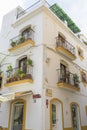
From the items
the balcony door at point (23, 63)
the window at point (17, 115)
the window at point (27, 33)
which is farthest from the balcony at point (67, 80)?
the window at point (27, 33)

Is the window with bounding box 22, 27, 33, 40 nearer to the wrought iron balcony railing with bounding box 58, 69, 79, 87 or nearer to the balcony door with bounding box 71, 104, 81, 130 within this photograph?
the wrought iron balcony railing with bounding box 58, 69, 79, 87

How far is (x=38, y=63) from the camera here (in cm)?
1103

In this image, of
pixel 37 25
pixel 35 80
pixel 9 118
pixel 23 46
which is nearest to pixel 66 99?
pixel 35 80

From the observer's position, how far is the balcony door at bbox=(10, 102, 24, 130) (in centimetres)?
1064

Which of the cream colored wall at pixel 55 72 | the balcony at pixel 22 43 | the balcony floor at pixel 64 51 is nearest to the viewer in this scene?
the cream colored wall at pixel 55 72

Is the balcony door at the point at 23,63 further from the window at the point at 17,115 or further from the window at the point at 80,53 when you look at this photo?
the window at the point at 80,53

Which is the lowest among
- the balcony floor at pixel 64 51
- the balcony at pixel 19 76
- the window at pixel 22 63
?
the balcony at pixel 19 76

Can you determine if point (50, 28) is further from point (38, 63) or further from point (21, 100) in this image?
point (21, 100)

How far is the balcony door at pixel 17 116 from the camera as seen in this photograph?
10.6 m

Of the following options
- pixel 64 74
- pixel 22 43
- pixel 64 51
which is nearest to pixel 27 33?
pixel 22 43

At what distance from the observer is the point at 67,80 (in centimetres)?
1295

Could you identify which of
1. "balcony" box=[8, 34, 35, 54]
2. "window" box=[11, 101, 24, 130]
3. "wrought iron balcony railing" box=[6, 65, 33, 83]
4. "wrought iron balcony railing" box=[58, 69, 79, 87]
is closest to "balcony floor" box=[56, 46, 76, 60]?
"wrought iron balcony railing" box=[58, 69, 79, 87]

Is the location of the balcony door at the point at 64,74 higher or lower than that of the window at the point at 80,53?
lower

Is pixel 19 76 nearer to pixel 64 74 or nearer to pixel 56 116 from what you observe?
pixel 56 116
